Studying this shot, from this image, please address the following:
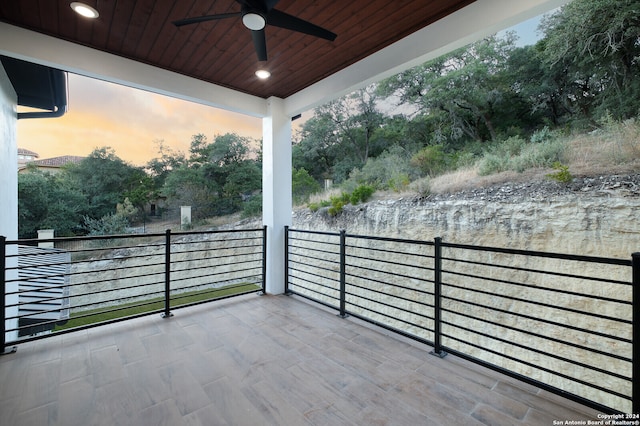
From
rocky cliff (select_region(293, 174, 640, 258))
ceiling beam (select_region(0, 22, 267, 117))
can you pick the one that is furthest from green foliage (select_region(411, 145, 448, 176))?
ceiling beam (select_region(0, 22, 267, 117))

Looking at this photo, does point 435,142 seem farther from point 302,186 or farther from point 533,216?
point 302,186

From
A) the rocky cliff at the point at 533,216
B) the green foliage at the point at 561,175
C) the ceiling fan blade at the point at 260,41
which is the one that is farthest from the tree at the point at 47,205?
the green foliage at the point at 561,175

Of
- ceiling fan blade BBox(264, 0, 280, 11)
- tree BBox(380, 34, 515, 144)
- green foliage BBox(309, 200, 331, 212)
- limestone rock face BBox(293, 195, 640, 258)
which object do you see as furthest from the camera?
green foliage BBox(309, 200, 331, 212)

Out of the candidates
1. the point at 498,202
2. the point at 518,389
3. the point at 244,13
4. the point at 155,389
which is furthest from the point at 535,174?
the point at 155,389

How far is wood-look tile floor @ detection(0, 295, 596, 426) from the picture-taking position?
5.38ft

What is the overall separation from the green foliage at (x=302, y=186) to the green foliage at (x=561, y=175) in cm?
637

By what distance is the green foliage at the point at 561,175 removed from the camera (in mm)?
4926

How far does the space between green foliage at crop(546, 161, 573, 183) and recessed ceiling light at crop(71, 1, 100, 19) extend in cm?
677

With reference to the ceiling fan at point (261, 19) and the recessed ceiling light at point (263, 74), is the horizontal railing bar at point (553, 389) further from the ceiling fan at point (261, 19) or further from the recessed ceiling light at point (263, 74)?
the recessed ceiling light at point (263, 74)

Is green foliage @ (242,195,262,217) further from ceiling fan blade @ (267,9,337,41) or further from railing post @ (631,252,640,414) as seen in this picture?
railing post @ (631,252,640,414)

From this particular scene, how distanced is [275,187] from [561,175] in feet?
16.6

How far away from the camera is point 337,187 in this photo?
31.4 ft

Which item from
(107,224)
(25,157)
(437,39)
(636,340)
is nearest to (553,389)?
(636,340)

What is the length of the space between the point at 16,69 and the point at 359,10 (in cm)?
405
